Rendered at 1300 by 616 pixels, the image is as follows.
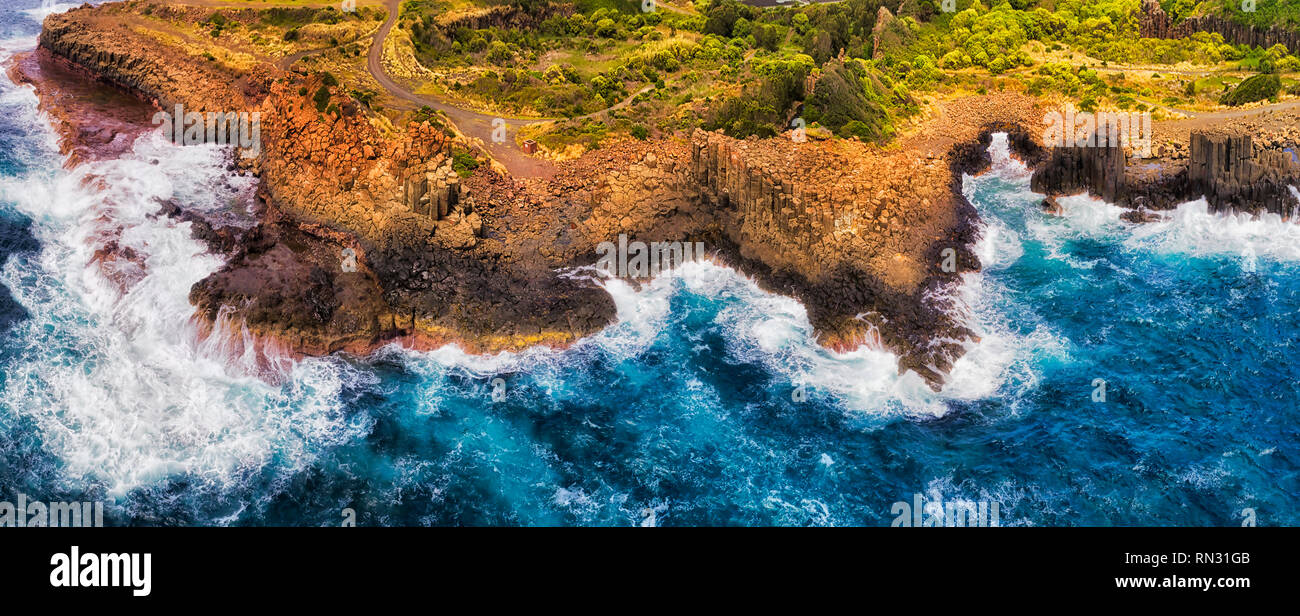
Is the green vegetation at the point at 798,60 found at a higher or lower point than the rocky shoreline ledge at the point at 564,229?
higher

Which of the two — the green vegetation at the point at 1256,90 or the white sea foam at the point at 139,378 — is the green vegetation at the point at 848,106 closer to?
the green vegetation at the point at 1256,90

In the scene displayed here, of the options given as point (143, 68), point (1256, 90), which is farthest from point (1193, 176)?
point (143, 68)

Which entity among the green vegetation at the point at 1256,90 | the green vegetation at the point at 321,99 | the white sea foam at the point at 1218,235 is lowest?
the white sea foam at the point at 1218,235

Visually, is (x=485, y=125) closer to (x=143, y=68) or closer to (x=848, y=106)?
(x=848, y=106)

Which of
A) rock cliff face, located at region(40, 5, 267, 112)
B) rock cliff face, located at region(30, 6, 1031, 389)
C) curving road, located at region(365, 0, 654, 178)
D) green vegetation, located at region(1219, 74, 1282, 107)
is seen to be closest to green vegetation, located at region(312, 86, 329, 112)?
rock cliff face, located at region(30, 6, 1031, 389)

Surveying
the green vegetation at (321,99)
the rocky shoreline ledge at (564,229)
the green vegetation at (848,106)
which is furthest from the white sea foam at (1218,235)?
the green vegetation at (321,99)

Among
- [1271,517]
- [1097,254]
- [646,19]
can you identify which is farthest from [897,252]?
[646,19]

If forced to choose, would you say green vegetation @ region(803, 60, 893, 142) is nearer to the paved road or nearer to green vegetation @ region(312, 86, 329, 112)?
the paved road
